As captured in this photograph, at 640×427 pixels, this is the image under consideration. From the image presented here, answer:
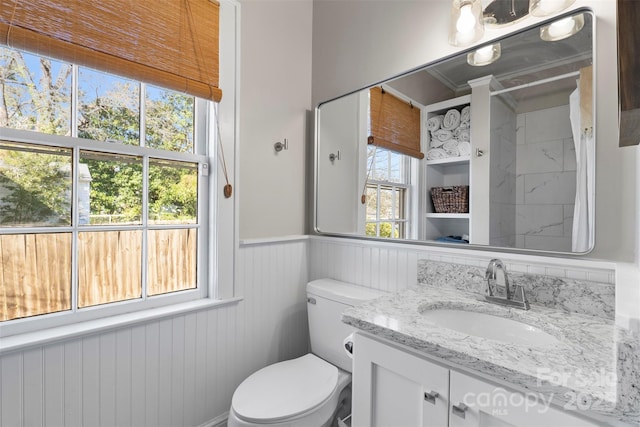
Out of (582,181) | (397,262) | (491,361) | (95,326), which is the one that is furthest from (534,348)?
(95,326)

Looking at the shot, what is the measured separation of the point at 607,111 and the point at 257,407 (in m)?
1.56

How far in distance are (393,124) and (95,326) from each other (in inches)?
60.1

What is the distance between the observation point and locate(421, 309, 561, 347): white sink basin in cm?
89

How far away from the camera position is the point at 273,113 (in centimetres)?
168

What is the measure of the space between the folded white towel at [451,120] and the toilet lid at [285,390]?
1198 mm

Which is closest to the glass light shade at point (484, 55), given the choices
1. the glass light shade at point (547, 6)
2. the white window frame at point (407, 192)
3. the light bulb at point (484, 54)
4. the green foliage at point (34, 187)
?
the light bulb at point (484, 54)

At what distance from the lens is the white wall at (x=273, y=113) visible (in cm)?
155

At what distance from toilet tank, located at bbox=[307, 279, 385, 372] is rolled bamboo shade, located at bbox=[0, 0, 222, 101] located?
109 cm

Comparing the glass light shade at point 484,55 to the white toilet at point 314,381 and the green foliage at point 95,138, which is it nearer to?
the white toilet at point 314,381

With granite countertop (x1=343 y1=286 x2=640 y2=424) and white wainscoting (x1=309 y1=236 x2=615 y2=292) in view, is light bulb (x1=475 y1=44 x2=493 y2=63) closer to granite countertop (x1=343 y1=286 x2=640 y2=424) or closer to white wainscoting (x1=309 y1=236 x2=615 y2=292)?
white wainscoting (x1=309 y1=236 x2=615 y2=292)

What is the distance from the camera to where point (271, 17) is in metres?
1.64

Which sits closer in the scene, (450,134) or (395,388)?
(395,388)

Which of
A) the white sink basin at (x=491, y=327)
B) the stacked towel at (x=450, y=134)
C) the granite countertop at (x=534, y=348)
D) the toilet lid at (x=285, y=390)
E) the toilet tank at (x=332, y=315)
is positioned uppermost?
the stacked towel at (x=450, y=134)

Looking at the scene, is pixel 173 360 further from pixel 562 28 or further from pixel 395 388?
pixel 562 28
